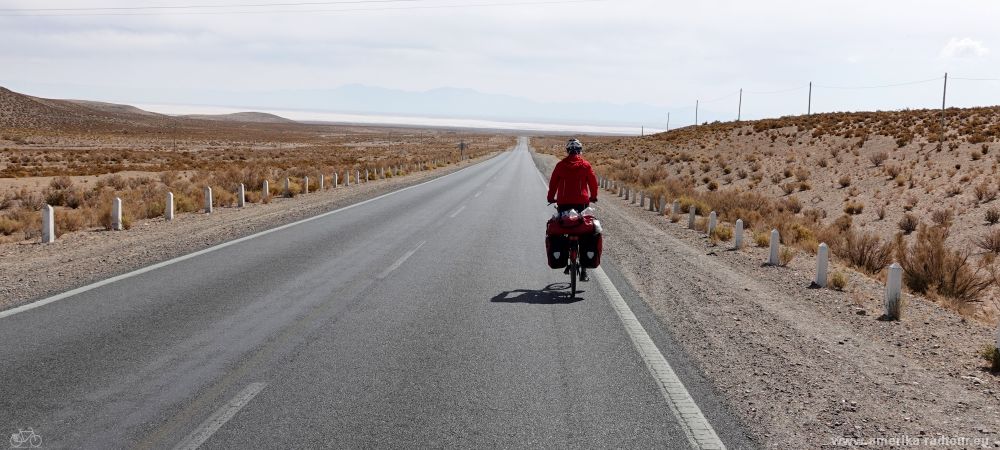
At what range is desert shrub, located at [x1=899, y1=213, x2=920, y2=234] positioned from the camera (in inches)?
790

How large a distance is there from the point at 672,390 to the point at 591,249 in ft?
12.8

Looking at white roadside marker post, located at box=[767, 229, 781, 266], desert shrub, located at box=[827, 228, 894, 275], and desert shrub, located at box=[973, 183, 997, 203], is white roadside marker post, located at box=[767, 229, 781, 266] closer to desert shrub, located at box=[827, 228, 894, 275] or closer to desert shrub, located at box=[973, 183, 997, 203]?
desert shrub, located at box=[827, 228, 894, 275]

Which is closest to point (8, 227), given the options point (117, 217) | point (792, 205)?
point (117, 217)

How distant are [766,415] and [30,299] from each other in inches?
315

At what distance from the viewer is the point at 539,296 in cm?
888

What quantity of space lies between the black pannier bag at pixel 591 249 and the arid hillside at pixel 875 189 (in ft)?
17.4

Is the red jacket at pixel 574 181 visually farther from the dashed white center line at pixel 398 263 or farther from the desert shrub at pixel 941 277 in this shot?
the desert shrub at pixel 941 277

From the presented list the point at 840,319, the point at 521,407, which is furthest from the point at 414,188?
the point at 521,407

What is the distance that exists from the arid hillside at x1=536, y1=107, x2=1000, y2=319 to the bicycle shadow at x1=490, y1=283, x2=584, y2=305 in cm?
569

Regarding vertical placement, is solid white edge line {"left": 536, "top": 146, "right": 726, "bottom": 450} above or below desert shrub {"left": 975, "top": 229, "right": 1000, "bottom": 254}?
below

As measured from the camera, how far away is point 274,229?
605 inches

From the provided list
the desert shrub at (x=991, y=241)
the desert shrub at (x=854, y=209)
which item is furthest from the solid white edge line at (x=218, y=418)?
the desert shrub at (x=854, y=209)

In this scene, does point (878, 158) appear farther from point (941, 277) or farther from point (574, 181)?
point (574, 181)

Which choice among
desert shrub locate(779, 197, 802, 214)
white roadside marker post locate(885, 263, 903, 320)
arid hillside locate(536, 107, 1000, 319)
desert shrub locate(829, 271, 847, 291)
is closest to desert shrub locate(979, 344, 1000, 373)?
white roadside marker post locate(885, 263, 903, 320)
